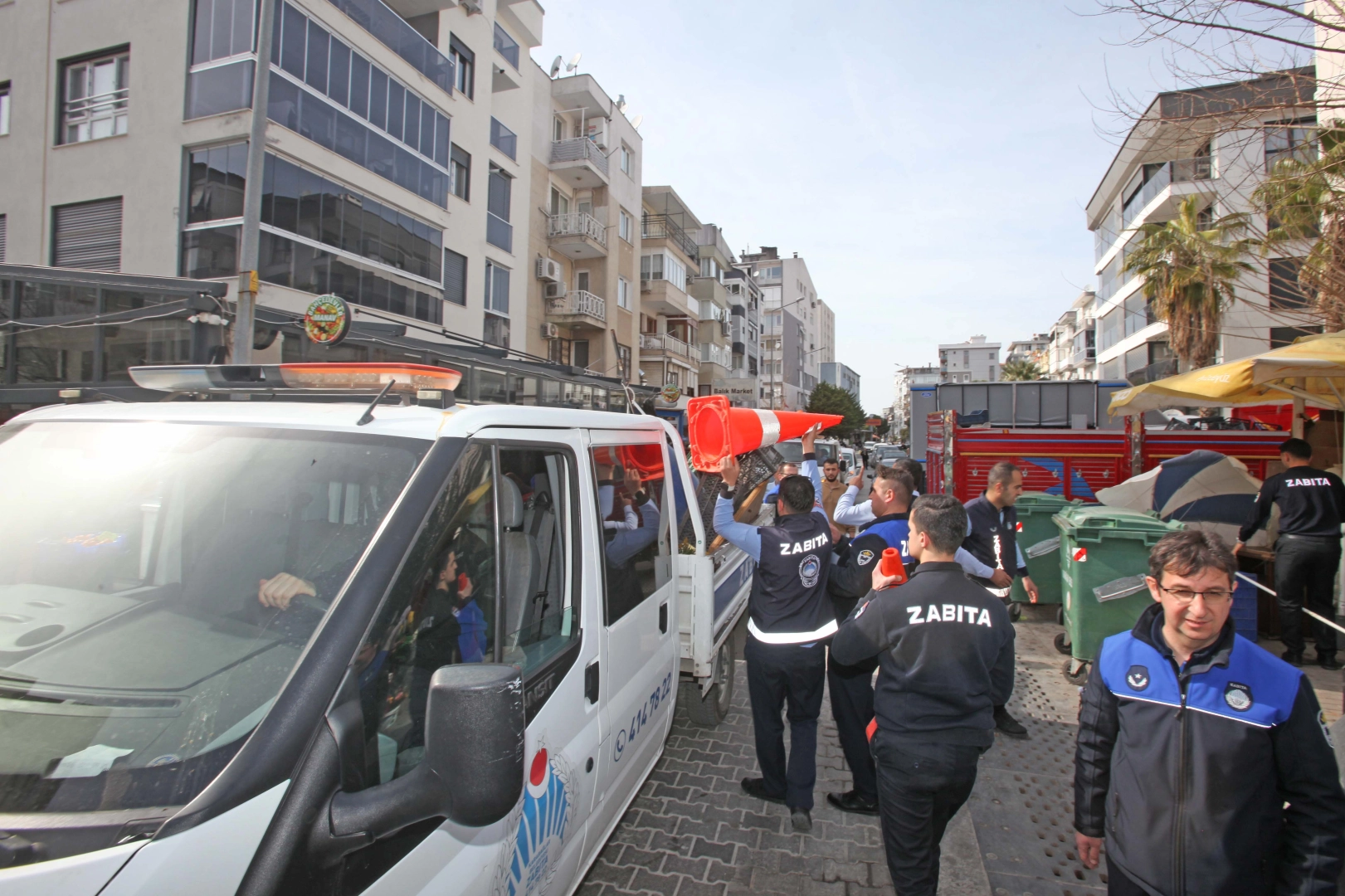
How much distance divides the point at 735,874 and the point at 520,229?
23969 millimetres

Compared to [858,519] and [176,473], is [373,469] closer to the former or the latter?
[176,473]

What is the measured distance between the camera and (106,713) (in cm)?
146

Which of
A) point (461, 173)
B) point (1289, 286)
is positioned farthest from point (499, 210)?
point (1289, 286)

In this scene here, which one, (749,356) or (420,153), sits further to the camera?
(749,356)

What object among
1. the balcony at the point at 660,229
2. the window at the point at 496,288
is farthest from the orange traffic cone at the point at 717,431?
the balcony at the point at 660,229

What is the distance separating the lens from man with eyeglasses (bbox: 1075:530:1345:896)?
76.5 inches

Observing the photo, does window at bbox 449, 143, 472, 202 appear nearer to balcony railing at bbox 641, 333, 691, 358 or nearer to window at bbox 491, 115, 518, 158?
window at bbox 491, 115, 518, 158

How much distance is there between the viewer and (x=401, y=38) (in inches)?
680

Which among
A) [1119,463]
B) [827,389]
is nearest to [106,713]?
[1119,463]

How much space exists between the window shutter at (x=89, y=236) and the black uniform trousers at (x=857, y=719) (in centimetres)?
1739

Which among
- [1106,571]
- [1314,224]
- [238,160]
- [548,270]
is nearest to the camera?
[1106,571]

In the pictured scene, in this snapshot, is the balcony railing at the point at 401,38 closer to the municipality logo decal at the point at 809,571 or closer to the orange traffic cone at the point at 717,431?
the orange traffic cone at the point at 717,431

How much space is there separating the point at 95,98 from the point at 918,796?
20.9m

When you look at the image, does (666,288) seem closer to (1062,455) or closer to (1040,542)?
(1062,455)
